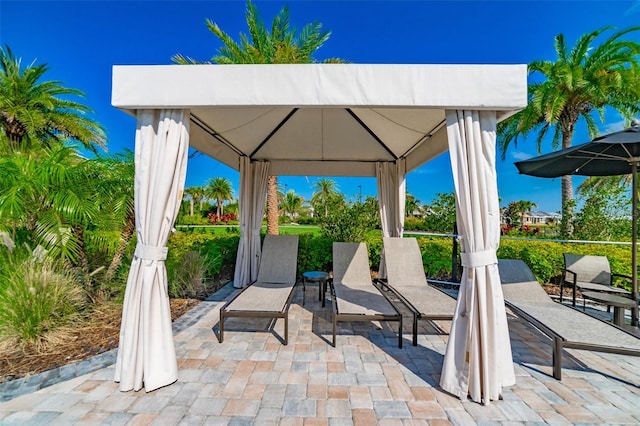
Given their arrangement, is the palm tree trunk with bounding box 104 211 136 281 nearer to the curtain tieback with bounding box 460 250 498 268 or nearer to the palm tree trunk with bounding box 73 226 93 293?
the palm tree trunk with bounding box 73 226 93 293

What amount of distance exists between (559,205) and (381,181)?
871 centimetres

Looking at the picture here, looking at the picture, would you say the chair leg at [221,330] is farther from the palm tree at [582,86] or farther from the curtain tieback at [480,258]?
the palm tree at [582,86]

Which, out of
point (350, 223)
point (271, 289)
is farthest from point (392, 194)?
point (271, 289)

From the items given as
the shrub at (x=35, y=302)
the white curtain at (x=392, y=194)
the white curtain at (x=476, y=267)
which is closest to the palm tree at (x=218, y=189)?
the white curtain at (x=392, y=194)

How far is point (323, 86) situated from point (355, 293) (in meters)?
2.97

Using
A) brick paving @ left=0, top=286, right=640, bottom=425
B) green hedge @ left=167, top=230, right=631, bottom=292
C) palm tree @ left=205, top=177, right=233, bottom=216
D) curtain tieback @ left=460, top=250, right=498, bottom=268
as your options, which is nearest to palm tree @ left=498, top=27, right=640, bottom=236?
green hedge @ left=167, top=230, right=631, bottom=292

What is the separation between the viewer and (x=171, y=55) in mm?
8594

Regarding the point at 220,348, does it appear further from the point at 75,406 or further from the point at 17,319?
the point at 17,319

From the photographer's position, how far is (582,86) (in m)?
8.90

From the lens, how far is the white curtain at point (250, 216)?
578cm

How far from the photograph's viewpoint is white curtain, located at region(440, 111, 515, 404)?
2371mm

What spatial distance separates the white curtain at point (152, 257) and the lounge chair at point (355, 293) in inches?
70.0

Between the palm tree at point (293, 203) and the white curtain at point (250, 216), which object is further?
the palm tree at point (293, 203)

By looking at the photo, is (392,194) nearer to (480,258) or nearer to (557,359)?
(480,258)
